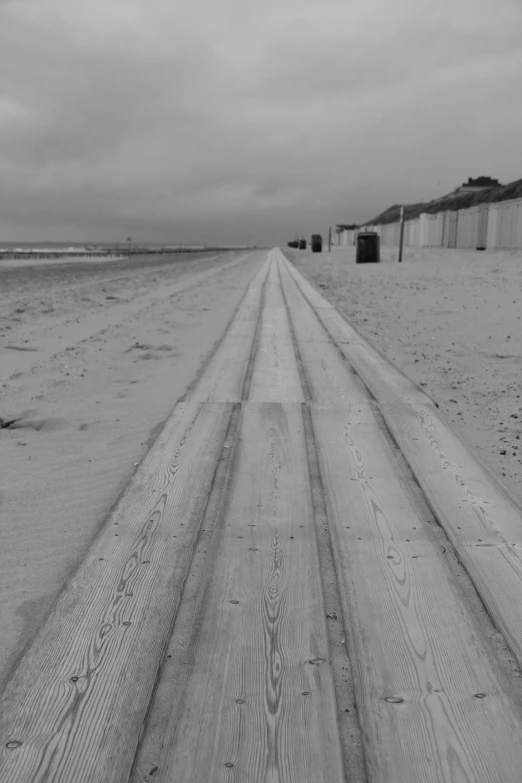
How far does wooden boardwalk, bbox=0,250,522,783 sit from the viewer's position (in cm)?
158

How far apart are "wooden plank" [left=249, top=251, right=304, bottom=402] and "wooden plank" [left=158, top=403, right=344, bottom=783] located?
6.38 feet

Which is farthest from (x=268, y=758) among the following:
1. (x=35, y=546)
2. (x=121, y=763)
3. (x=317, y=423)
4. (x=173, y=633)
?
(x=317, y=423)

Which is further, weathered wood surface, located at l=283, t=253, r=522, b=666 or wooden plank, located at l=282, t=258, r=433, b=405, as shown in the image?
wooden plank, located at l=282, t=258, r=433, b=405

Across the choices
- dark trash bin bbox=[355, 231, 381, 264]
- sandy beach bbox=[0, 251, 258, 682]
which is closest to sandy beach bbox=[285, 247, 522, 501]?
sandy beach bbox=[0, 251, 258, 682]

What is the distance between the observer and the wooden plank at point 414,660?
1564 millimetres

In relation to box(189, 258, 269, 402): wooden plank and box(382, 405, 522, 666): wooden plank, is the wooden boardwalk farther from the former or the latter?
box(189, 258, 269, 402): wooden plank

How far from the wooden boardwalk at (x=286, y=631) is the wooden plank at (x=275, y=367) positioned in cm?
119

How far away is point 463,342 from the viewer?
7.59 meters

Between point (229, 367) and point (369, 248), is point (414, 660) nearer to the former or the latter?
point (229, 367)

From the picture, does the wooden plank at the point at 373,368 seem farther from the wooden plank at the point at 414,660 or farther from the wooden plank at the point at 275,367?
the wooden plank at the point at 414,660

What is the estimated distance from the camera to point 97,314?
1143cm

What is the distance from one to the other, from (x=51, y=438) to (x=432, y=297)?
10.2 m

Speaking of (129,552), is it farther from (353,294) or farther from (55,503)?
(353,294)

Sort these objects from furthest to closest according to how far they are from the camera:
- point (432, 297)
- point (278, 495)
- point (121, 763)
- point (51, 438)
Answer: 1. point (432, 297)
2. point (51, 438)
3. point (278, 495)
4. point (121, 763)
